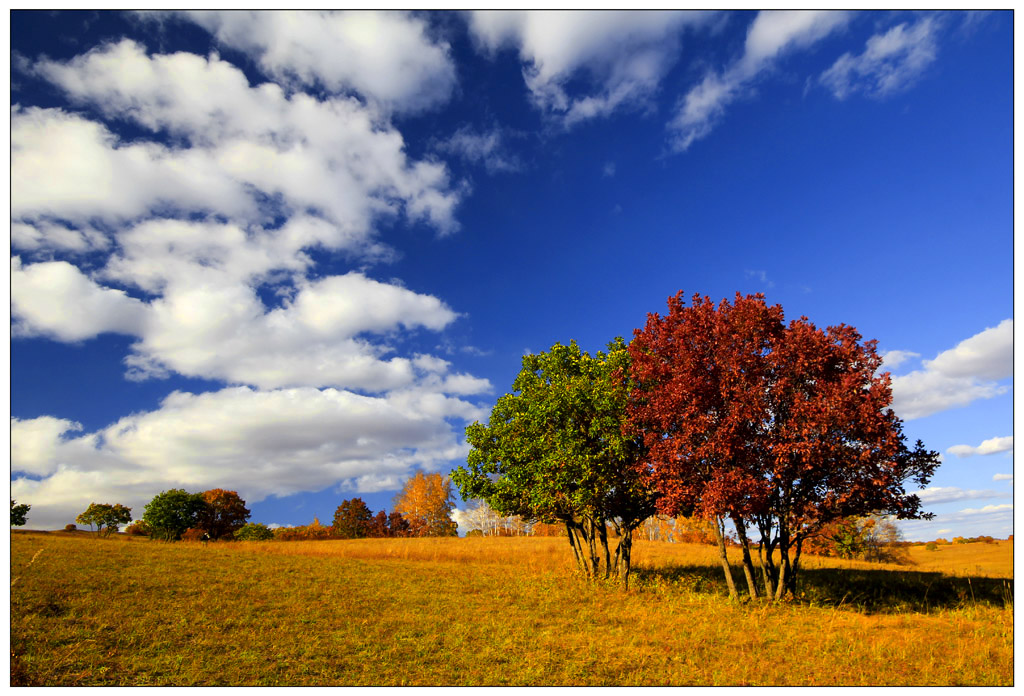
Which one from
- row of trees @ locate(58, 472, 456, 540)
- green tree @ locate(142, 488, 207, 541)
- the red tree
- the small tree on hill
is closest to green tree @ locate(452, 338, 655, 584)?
the red tree

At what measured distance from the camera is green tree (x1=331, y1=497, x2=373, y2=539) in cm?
7706

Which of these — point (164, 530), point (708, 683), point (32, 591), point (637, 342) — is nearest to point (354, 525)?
point (164, 530)

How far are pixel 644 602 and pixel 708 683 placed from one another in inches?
337

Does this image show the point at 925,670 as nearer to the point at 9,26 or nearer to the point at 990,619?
the point at 990,619

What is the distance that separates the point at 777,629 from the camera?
15344mm

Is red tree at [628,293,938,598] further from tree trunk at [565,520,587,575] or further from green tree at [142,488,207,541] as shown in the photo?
green tree at [142,488,207,541]

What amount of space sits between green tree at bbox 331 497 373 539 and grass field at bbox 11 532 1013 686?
53145mm

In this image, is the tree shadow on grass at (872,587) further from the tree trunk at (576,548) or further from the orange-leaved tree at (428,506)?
the orange-leaved tree at (428,506)

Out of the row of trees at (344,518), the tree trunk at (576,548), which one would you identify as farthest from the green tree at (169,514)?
the tree trunk at (576,548)

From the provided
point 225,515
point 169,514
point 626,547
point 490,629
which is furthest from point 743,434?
point 225,515

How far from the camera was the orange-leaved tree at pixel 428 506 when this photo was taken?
79.1 m

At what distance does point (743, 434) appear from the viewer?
57.6 feet

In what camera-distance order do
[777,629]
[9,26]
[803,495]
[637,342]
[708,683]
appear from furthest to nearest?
[637,342], [803,495], [777,629], [708,683], [9,26]

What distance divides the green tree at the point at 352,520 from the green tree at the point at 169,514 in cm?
2252
